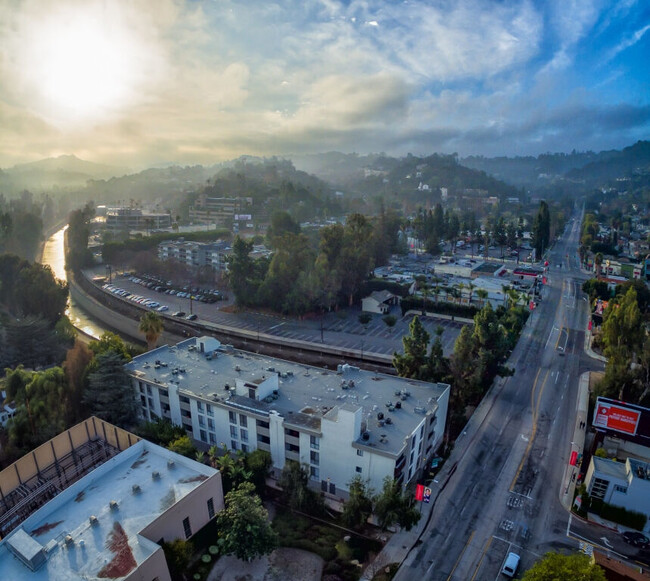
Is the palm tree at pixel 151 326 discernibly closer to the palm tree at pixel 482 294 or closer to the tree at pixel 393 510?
the tree at pixel 393 510

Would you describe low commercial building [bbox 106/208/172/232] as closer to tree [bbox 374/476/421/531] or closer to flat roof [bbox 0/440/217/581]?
flat roof [bbox 0/440/217/581]

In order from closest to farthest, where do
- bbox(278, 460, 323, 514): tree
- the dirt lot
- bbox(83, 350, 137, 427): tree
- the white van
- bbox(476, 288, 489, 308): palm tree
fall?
the white van → the dirt lot → bbox(278, 460, 323, 514): tree → bbox(83, 350, 137, 427): tree → bbox(476, 288, 489, 308): palm tree

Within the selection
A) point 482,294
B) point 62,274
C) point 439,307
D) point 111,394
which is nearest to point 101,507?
point 111,394

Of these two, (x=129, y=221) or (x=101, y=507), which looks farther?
(x=129, y=221)

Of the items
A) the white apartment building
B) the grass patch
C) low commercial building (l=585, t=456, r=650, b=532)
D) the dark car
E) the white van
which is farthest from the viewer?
the white apartment building

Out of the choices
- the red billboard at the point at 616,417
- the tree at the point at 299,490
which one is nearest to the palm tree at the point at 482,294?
the red billboard at the point at 616,417

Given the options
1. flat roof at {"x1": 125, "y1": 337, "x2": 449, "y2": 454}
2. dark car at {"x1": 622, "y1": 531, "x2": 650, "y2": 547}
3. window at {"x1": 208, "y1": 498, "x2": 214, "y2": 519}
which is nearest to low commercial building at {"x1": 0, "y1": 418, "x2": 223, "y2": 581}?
window at {"x1": 208, "y1": 498, "x2": 214, "y2": 519}

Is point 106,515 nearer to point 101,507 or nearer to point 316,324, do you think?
point 101,507
